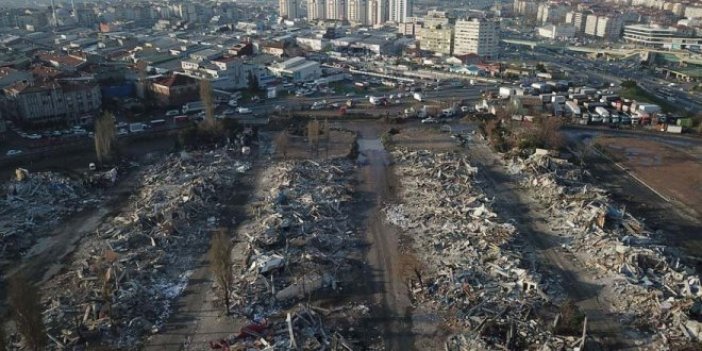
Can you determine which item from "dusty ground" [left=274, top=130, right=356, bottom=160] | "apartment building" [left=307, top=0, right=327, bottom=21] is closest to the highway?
"dusty ground" [left=274, top=130, right=356, bottom=160]

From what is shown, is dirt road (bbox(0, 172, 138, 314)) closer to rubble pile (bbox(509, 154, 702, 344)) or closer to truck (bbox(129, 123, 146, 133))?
truck (bbox(129, 123, 146, 133))

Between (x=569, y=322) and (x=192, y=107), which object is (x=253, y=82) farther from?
(x=569, y=322)

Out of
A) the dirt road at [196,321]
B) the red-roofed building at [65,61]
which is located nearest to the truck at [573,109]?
the dirt road at [196,321]

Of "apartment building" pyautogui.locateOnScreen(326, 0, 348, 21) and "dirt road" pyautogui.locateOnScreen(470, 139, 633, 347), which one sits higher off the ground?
"apartment building" pyautogui.locateOnScreen(326, 0, 348, 21)

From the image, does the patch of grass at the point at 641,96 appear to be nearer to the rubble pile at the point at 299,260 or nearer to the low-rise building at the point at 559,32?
the rubble pile at the point at 299,260

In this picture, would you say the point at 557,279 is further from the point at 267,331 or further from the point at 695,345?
the point at 267,331
